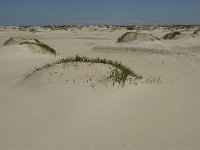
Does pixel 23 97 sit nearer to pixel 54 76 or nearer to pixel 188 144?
pixel 54 76

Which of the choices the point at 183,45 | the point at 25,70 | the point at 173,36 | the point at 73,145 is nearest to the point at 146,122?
the point at 73,145

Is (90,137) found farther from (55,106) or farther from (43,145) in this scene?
(55,106)

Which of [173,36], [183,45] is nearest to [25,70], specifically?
[183,45]

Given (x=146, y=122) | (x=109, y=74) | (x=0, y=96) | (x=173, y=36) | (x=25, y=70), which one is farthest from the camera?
(x=173, y=36)

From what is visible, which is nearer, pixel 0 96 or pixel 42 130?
pixel 42 130

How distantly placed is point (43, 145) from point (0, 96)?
378 cm

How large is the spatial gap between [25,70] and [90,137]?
8.21m

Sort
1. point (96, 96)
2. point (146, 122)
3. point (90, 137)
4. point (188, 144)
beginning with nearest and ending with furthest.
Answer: point (188, 144) → point (90, 137) → point (146, 122) → point (96, 96)

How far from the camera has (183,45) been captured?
29.5 metres

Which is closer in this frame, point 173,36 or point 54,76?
point 54,76

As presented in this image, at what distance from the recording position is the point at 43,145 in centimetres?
616

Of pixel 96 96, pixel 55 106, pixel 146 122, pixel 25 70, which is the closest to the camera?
pixel 146 122

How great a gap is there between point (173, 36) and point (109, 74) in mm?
26646

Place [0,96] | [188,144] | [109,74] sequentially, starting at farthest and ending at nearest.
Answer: [109,74]
[0,96]
[188,144]
